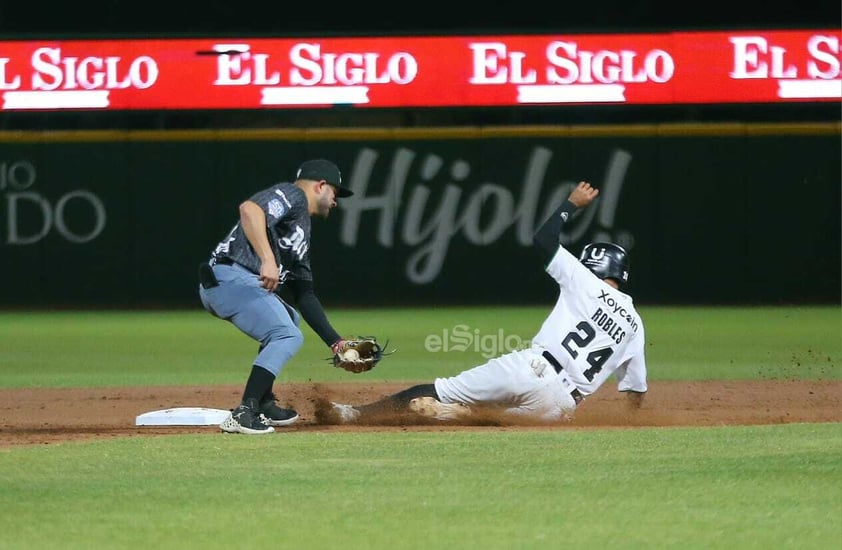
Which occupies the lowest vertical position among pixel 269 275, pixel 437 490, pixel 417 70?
pixel 437 490

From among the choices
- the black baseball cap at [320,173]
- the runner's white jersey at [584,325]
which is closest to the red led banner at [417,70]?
the black baseball cap at [320,173]

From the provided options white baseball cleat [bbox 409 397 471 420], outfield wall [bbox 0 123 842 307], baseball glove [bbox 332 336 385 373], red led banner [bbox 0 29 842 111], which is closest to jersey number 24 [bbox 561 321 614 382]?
white baseball cleat [bbox 409 397 471 420]

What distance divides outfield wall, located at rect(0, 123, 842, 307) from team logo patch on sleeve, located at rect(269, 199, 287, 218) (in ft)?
30.4

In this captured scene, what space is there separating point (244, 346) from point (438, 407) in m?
5.75

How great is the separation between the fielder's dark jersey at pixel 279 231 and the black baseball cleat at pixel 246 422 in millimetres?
608

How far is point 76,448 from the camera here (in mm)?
6496

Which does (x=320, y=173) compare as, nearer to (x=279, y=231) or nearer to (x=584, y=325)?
(x=279, y=231)

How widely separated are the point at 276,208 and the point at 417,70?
29.7 feet

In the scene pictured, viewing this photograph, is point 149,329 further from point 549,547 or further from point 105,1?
point 549,547

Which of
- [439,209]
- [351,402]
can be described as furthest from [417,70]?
[351,402]

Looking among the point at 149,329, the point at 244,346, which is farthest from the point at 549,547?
the point at 149,329

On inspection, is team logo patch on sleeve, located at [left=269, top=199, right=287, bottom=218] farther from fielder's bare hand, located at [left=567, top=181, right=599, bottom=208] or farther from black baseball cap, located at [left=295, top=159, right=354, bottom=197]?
fielder's bare hand, located at [left=567, top=181, right=599, bottom=208]

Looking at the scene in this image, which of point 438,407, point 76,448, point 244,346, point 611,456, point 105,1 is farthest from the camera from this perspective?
point 105,1

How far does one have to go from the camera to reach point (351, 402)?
28.2 feet
